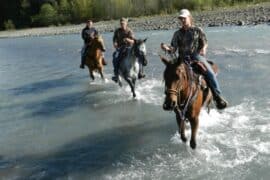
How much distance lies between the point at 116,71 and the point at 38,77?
302 inches

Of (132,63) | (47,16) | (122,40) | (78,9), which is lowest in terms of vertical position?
(47,16)

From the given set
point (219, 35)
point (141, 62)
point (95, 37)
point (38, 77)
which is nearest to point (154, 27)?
point (219, 35)

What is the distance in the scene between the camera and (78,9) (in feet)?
229

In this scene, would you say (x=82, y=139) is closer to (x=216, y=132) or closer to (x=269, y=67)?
(x=216, y=132)

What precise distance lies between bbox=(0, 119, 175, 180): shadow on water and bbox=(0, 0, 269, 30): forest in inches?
1658

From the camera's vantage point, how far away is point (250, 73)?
616 inches

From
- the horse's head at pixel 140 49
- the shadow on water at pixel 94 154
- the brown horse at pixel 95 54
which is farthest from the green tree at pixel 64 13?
the shadow on water at pixel 94 154

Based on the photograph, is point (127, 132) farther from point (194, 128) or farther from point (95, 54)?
point (95, 54)

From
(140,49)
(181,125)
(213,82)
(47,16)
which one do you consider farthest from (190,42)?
(47,16)

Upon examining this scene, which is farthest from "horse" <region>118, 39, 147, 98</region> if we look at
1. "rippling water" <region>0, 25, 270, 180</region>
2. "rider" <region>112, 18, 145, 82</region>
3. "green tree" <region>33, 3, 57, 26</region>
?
"green tree" <region>33, 3, 57, 26</region>

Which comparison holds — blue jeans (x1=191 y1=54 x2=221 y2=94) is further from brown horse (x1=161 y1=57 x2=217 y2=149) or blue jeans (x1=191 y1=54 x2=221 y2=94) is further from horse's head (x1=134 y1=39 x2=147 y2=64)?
horse's head (x1=134 y1=39 x2=147 y2=64)

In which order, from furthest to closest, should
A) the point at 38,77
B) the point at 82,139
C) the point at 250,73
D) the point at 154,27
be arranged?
the point at 154,27, the point at 38,77, the point at 250,73, the point at 82,139

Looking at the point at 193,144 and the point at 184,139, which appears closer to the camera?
the point at 193,144

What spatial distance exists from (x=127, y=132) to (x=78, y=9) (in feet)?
200
